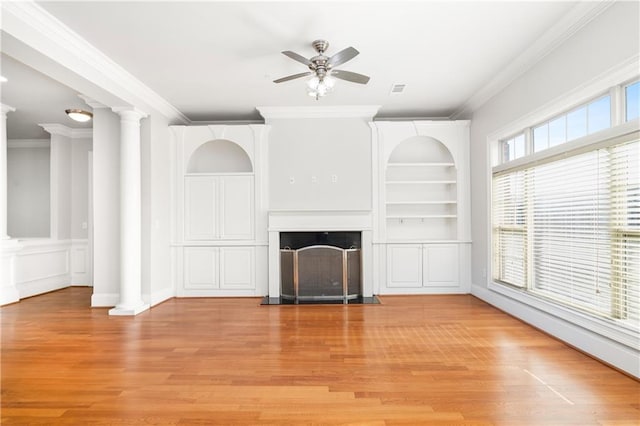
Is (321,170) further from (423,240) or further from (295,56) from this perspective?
(295,56)

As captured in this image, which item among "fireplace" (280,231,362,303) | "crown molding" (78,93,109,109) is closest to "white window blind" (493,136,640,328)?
"fireplace" (280,231,362,303)

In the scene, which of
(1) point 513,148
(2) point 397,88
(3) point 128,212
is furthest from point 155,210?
(1) point 513,148

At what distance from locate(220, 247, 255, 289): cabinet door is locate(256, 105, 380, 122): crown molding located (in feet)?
6.64

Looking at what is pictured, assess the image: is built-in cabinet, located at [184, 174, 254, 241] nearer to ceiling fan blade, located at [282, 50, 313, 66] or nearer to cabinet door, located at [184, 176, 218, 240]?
cabinet door, located at [184, 176, 218, 240]

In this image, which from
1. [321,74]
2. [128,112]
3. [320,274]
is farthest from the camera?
[320,274]

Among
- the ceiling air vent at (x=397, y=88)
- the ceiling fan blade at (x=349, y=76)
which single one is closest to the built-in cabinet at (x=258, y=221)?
the ceiling air vent at (x=397, y=88)

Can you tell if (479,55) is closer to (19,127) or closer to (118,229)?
(118,229)

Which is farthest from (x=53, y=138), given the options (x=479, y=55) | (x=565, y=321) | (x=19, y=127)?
(x=565, y=321)

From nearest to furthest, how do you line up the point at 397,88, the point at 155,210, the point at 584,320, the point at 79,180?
the point at 584,320, the point at 397,88, the point at 155,210, the point at 79,180

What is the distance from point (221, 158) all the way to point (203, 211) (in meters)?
0.99

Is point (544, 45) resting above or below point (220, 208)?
above

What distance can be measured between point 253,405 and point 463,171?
440cm

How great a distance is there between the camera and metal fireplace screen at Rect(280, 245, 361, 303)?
495 centimetres

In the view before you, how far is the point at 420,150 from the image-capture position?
5582 mm
